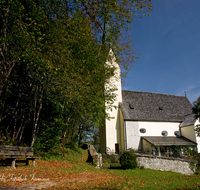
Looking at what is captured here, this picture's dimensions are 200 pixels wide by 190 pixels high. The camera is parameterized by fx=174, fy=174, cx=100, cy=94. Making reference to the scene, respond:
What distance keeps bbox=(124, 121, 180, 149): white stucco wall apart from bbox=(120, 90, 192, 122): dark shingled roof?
2.12ft

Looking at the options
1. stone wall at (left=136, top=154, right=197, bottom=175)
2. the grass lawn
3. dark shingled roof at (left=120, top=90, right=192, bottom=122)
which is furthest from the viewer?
dark shingled roof at (left=120, top=90, right=192, bottom=122)

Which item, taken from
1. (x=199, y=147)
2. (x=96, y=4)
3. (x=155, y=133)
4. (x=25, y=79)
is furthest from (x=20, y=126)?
(x=199, y=147)

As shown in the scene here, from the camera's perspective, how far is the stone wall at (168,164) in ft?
44.3

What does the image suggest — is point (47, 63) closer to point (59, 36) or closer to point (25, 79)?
point (59, 36)

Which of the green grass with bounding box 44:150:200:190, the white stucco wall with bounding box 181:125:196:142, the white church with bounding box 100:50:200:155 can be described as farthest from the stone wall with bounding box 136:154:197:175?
the white stucco wall with bounding box 181:125:196:142

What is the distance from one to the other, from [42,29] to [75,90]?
405 cm

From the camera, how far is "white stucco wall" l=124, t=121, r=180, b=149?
2511cm

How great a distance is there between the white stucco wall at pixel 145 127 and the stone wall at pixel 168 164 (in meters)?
11.1

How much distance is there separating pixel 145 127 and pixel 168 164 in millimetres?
13163

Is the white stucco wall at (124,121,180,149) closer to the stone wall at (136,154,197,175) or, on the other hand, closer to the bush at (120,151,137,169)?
the stone wall at (136,154,197,175)

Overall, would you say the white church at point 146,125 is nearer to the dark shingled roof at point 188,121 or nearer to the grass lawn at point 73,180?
the dark shingled roof at point 188,121

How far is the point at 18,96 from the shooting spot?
1268 centimetres

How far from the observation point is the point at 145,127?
2666 centimetres

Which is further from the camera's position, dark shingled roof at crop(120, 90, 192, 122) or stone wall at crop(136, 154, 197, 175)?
dark shingled roof at crop(120, 90, 192, 122)
